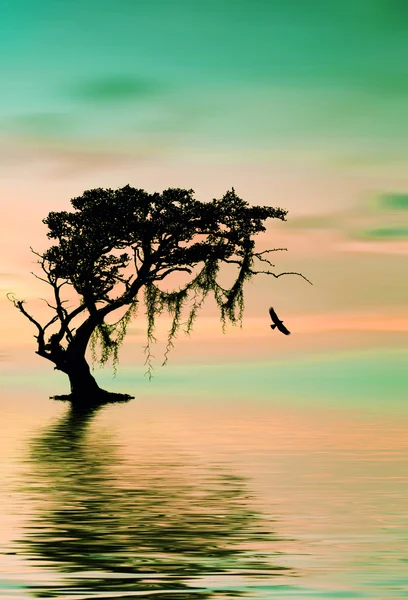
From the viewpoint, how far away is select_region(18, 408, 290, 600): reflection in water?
11.9 m

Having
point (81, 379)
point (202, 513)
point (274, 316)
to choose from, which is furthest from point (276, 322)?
point (81, 379)

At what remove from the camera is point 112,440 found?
100 feet

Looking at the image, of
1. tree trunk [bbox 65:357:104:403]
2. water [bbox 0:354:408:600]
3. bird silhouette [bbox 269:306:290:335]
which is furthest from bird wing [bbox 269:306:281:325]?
tree trunk [bbox 65:357:104:403]

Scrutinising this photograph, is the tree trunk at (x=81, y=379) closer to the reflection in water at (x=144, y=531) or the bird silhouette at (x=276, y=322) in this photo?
the bird silhouette at (x=276, y=322)

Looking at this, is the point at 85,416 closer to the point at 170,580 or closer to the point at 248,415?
the point at 248,415

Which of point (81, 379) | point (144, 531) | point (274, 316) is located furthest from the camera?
point (81, 379)

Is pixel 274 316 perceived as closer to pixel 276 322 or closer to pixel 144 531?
pixel 276 322

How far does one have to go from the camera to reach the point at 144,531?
50.6 ft

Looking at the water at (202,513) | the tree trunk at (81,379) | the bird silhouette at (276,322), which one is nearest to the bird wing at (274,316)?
the bird silhouette at (276,322)

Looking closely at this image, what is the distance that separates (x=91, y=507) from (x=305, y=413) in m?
30.3

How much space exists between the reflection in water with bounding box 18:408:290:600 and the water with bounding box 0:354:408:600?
21 millimetres

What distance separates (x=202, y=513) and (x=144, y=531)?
1960 millimetres

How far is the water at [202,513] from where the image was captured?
12031 millimetres

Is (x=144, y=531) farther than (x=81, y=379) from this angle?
No
